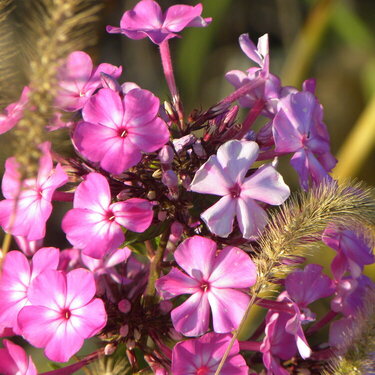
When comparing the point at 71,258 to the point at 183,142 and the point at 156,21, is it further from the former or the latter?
the point at 156,21

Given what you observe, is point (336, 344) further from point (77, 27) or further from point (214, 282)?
point (77, 27)

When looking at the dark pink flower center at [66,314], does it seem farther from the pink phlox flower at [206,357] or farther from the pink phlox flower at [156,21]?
the pink phlox flower at [156,21]

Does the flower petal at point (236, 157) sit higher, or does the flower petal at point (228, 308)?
the flower petal at point (236, 157)

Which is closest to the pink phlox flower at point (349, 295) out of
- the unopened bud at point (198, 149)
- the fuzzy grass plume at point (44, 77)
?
the unopened bud at point (198, 149)

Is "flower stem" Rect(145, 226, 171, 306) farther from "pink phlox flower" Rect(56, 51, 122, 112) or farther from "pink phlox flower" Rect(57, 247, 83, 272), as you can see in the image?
"pink phlox flower" Rect(56, 51, 122, 112)

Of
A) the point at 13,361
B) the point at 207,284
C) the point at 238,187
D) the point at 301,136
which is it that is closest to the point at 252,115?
the point at 301,136

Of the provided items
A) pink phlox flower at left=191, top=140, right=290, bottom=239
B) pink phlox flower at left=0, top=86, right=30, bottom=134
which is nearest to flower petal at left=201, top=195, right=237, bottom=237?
pink phlox flower at left=191, top=140, right=290, bottom=239
